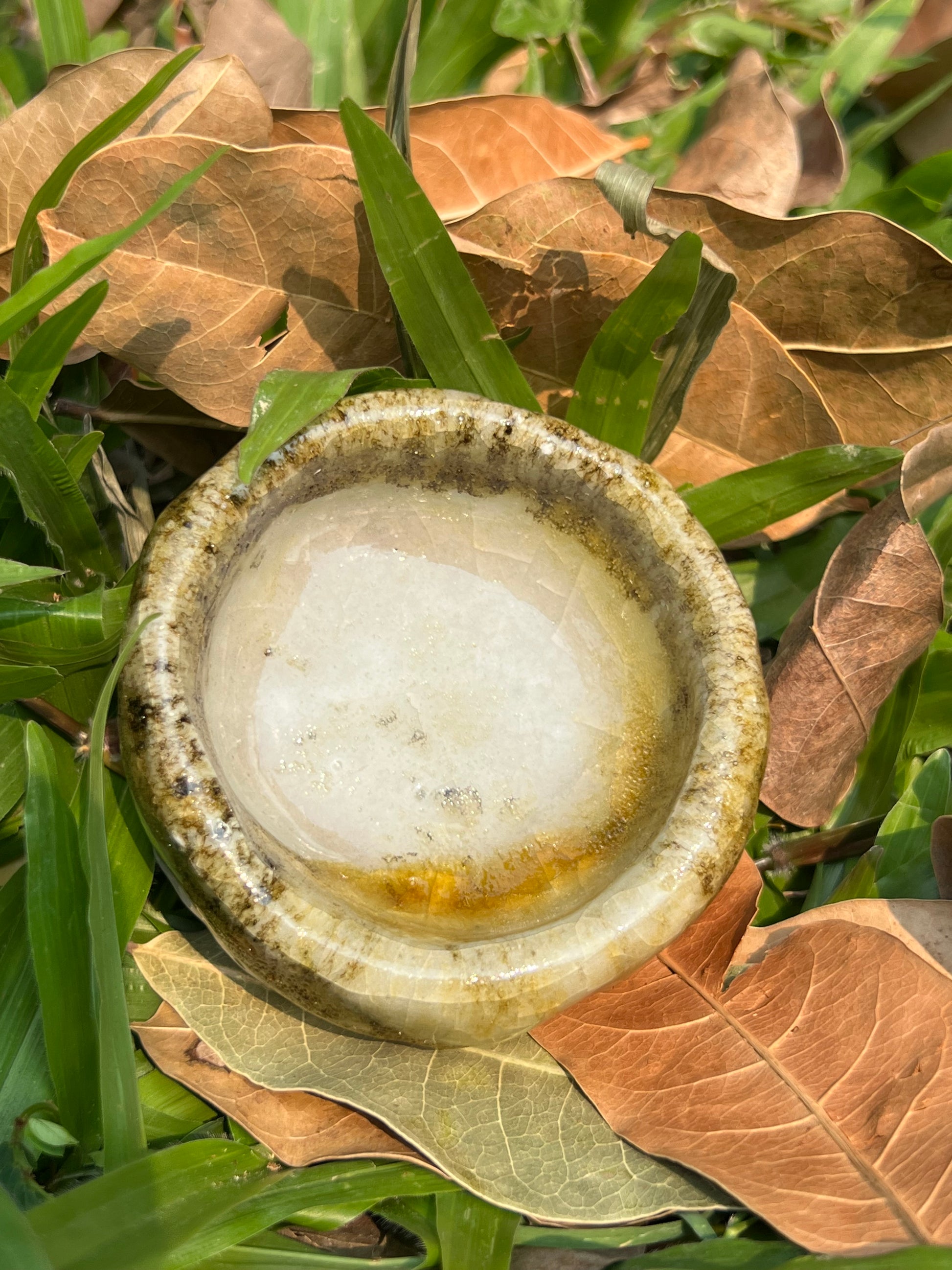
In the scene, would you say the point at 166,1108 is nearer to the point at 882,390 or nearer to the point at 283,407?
the point at 283,407

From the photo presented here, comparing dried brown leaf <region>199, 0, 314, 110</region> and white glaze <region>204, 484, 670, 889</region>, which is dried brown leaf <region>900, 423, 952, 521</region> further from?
dried brown leaf <region>199, 0, 314, 110</region>

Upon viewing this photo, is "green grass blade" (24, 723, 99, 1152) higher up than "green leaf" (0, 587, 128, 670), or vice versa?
"green leaf" (0, 587, 128, 670)

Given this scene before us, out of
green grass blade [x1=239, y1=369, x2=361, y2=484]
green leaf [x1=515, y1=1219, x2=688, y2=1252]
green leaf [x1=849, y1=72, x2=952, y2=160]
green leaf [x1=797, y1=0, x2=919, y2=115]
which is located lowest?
green leaf [x1=515, y1=1219, x2=688, y2=1252]

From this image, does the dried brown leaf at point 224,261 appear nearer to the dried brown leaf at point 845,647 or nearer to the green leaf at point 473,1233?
the dried brown leaf at point 845,647

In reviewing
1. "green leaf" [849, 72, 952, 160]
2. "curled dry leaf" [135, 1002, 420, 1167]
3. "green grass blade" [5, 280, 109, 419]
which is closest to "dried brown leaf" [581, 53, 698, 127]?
"green leaf" [849, 72, 952, 160]

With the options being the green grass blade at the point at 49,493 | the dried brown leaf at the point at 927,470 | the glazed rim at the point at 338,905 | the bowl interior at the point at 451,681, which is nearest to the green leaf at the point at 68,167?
the green grass blade at the point at 49,493

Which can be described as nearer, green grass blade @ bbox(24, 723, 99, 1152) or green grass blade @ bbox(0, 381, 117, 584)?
green grass blade @ bbox(24, 723, 99, 1152)

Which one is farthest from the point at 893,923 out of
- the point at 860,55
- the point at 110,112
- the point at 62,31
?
the point at 62,31

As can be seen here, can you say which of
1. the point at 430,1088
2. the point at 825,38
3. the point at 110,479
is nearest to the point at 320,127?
the point at 110,479
